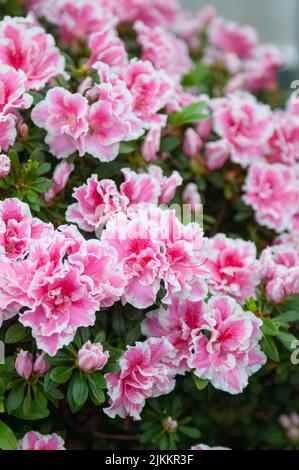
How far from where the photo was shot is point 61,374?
1455 millimetres

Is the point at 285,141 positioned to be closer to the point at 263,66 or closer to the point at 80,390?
the point at 263,66

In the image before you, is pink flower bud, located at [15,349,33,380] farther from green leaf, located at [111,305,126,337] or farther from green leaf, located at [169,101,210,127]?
green leaf, located at [169,101,210,127]

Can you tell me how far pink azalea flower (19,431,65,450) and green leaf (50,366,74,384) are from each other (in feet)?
0.69

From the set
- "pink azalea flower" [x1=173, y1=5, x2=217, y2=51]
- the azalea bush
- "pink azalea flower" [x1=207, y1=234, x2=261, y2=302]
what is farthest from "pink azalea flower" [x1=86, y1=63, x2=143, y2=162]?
"pink azalea flower" [x1=173, y1=5, x2=217, y2=51]

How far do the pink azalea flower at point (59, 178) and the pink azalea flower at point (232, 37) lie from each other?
1.28m

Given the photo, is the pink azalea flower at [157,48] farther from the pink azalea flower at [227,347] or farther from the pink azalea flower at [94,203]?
the pink azalea flower at [227,347]

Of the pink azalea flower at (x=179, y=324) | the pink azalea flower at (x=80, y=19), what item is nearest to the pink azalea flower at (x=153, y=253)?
the pink azalea flower at (x=179, y=324)

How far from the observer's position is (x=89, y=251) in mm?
1423

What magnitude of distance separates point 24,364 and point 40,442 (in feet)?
0.71

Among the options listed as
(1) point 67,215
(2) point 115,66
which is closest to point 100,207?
(1) point 67,215

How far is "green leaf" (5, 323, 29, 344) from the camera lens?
57.4 inches

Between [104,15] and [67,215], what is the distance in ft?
2.67

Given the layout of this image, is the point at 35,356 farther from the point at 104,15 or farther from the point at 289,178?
the point at 104,15

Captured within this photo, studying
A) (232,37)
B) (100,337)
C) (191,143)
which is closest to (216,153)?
(191,143)
